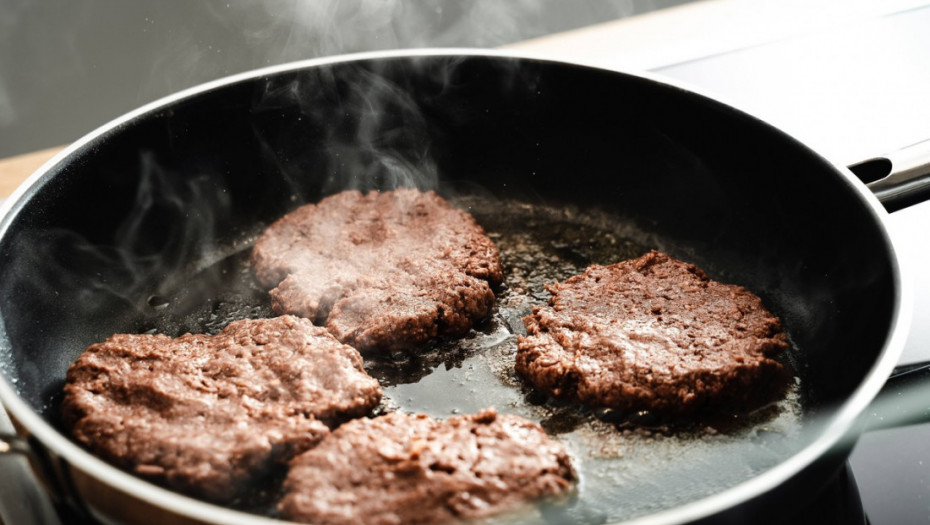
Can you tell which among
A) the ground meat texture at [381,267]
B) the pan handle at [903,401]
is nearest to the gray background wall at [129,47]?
the ground meat texture at [381,267]

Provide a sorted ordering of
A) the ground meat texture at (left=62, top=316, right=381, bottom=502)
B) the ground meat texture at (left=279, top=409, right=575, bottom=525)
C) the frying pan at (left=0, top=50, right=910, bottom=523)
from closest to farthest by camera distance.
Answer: the ground meat texture at (left=279, top=409, right=575, bottom=525), the ground meat texture at (left=62, top=316, right=381, bottom=502), the frying pan at (left=0, top=50, right=910, bottom=523)

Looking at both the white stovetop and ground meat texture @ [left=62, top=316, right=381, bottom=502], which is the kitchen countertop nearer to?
the white stovetop

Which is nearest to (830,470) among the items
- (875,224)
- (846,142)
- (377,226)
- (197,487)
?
(875,224)

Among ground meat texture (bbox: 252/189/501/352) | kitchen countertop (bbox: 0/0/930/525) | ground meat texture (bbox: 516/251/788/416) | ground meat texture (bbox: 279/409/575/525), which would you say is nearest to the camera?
ground meat texture (bbox: 279/409/575/525)

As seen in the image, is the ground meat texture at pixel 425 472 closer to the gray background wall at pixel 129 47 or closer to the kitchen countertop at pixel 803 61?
the kitchen countertop at pixel 803 61

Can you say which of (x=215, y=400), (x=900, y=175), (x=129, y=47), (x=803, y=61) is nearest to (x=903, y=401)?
(x=900, y=175)

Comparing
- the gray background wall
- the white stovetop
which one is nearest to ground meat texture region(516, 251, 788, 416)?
the white stovetop

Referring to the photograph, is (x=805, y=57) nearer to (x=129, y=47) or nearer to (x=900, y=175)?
(x=900, y=175)
